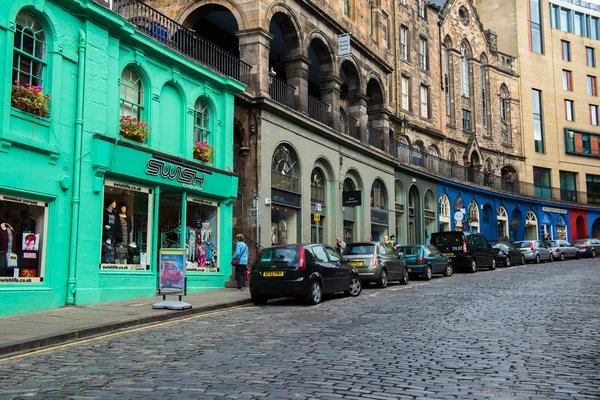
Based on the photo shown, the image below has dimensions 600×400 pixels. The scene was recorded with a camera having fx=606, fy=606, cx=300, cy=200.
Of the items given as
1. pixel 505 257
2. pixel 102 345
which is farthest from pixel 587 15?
pixel 102 345

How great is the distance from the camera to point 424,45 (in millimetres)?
42000

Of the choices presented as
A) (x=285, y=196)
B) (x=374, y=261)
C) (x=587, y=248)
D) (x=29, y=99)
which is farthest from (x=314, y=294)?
(x=587, y=248)

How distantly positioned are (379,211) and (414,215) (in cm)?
629

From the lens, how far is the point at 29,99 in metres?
12.8

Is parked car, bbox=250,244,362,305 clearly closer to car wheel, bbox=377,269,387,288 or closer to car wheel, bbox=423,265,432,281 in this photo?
car wheel, bbox=377,269,387,288

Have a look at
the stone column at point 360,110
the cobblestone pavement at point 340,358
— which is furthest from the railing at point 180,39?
the stone column at point 360,110

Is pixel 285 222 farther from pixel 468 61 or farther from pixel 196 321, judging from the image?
pixel 468 61

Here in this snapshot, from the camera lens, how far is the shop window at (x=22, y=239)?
40.8 feet

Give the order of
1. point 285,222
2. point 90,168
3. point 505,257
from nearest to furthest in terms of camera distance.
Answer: point 90,168 → point 285,222 → point 505,257

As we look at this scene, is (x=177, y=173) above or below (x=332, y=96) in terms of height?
below

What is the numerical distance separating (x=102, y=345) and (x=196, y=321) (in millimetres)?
2917

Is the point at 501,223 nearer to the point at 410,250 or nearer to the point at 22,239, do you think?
the point at 410,250

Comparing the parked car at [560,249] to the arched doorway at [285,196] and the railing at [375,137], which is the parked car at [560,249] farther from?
the arched doorway at [285,196]

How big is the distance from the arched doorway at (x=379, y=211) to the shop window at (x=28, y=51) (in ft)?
65.4
